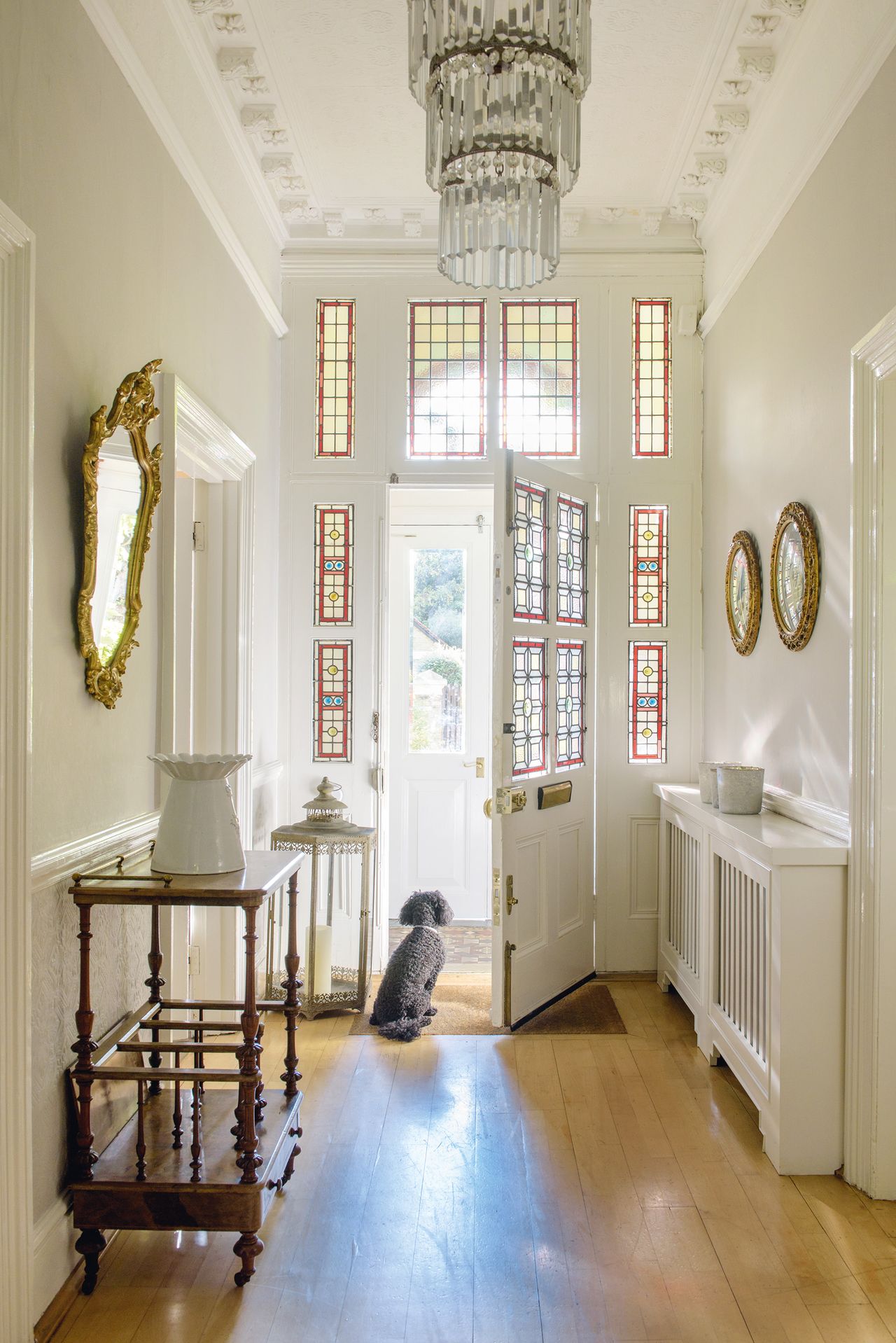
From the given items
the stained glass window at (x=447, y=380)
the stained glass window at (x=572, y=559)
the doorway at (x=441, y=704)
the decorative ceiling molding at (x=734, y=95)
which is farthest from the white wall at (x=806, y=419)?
the doorway at (x=441, y=704)

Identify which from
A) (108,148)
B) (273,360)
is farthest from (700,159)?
(108,148)

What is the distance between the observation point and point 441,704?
5.91 meters

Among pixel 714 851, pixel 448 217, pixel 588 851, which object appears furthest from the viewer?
pixel 588 851

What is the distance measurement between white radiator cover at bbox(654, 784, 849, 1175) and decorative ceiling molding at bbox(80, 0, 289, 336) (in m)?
2.81

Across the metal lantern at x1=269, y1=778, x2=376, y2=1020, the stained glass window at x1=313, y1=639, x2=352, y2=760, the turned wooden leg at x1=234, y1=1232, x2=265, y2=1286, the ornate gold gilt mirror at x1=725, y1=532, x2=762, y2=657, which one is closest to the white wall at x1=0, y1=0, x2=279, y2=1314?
the turned wooden leg at x1=234, y1=1232, x2=265, y2=1286

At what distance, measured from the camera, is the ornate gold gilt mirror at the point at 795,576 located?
3236 millimetres

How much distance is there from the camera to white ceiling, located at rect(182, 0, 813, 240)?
3.32 meters

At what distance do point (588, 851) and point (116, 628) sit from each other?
2.73 m

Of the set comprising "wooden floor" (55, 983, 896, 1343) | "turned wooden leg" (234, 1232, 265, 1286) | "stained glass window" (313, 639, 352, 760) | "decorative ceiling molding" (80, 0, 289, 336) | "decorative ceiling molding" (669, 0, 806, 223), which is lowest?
"wooden floor" (55, 983, 896, 1343)

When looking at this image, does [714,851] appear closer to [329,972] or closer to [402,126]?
[329,972]

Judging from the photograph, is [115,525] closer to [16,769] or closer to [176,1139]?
[16,769]

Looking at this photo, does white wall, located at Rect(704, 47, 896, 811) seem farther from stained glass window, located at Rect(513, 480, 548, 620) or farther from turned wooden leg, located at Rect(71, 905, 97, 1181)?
turned wooden leg, located at Rect(71, 905, 97, 1181)

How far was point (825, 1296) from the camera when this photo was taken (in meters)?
2.31

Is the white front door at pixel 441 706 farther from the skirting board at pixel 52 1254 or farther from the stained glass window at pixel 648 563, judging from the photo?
the skirting board at pixel 52 1254
